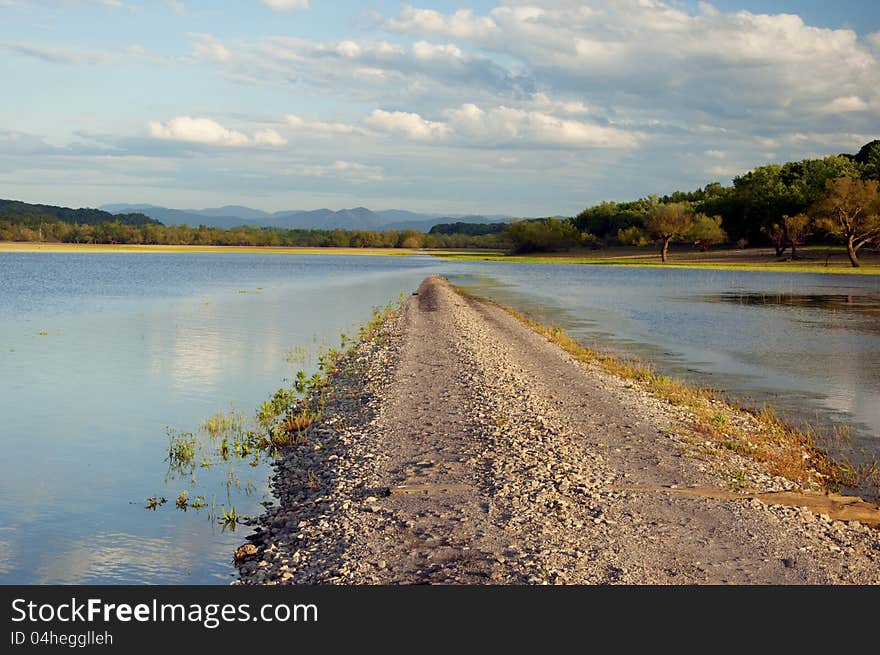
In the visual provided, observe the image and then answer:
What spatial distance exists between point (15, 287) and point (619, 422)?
198 ft

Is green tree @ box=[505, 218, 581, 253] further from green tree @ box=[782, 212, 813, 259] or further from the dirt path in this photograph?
the dirt path

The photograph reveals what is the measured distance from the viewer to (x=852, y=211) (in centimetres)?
11275

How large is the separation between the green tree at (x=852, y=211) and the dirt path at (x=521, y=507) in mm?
105424

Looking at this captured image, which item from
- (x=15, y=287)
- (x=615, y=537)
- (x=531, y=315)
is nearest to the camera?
(x=615, y=537)

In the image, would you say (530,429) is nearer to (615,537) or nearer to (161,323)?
(615,537)

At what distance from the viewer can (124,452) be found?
52.1ft

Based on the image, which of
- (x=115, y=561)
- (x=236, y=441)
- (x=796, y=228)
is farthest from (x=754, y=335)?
(x=796, y=228)

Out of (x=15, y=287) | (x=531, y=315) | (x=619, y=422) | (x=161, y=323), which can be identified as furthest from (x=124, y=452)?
(x=15, y=287)

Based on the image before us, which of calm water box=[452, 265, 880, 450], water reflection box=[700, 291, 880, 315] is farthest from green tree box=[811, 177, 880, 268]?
water reflection box=[700, 291, 880, 315]

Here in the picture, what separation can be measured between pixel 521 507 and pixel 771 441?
7.17m

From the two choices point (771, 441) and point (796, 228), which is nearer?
point (771, 441)

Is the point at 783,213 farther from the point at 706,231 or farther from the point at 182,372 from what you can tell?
the point at 182,372

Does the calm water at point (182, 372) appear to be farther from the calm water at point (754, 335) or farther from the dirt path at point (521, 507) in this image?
the dirt path at point (521, 507)

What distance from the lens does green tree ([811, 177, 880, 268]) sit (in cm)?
11119
